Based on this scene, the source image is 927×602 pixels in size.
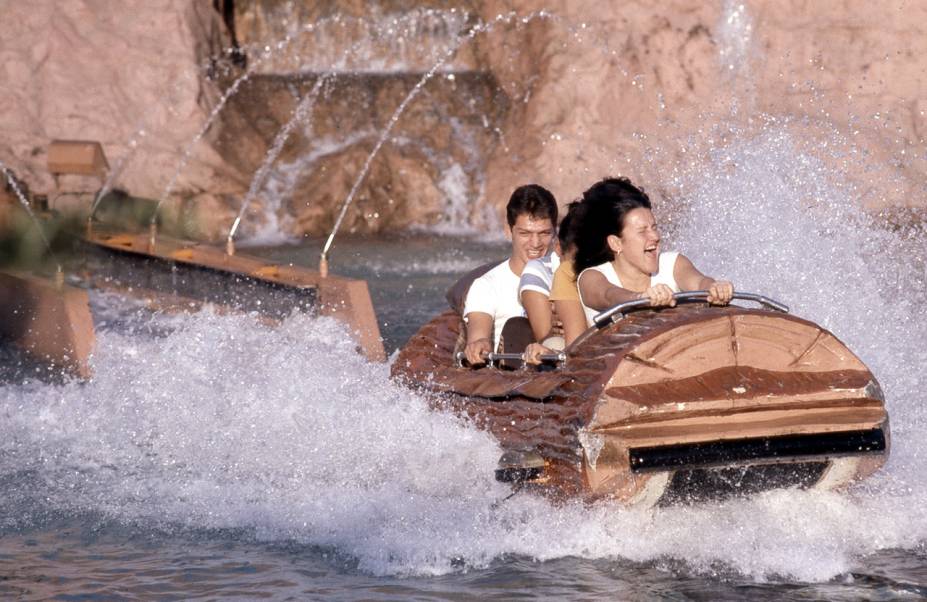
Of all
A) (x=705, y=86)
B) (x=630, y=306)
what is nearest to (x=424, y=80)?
(x=705, y=86)

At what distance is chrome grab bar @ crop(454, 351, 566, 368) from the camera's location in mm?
4910

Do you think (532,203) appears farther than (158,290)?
No

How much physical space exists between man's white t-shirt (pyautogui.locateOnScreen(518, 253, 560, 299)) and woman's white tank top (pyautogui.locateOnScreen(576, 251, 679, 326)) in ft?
0.64

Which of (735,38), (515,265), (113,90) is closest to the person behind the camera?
(515,265)

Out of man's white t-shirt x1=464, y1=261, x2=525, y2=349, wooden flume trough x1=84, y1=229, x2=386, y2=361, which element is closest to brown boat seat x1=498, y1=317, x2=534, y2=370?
man's white t-shirt x1=464, y1=261, x2=525, y2=349

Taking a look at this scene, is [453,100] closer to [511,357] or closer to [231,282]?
[231,282]

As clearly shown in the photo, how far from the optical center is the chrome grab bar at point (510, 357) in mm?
4910

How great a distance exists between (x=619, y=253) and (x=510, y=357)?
572 millimetres

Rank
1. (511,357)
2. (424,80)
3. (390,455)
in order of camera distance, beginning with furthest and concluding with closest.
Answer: (424,80), (390,455), (511,357)

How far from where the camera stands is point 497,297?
579 centimetres

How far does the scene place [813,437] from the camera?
4641mm

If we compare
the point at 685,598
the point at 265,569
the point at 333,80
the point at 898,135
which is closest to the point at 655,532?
the point at 685,598

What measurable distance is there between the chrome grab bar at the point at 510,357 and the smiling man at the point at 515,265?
0.11 metres

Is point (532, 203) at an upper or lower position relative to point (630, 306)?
upper
